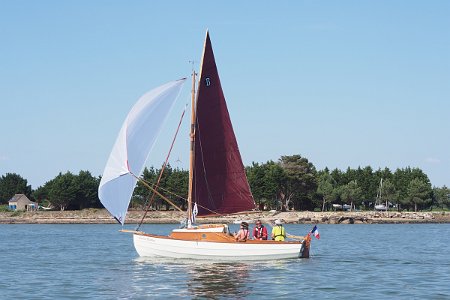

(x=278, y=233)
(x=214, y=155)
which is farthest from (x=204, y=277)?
(x=214, y=155)

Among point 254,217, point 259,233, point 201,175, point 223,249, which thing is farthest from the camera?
point 254,217

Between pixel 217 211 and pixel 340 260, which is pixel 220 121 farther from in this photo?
pixel 340 260

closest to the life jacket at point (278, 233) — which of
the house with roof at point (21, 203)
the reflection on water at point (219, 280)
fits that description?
the reflection on water at point (219, 280)

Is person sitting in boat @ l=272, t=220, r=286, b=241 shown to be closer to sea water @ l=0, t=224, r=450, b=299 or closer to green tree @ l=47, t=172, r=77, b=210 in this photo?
sea water @ l=0, t=224, r=450, b=299

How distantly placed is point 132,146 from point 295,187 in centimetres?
10583

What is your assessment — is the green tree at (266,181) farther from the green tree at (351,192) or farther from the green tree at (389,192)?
the green tree at (389,192)

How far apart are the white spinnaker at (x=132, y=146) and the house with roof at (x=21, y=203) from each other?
14522cm

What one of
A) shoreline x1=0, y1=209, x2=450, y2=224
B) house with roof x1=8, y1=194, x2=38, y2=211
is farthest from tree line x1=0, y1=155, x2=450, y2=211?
house with roof x1=8, y1=194, x2=38, y2=211

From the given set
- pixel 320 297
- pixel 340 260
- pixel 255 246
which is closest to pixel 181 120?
pixel 255 246

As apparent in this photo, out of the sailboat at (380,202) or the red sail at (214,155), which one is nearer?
the red sail at (214,155)

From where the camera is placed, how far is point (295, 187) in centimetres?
14912

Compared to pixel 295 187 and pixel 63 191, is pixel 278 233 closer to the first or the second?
pixel 295 187

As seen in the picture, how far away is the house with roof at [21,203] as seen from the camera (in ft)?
607

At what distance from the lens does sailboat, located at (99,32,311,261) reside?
147ft
